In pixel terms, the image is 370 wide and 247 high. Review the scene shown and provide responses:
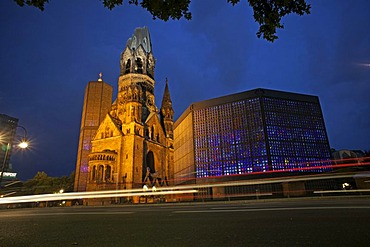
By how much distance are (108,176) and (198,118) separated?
880 inches

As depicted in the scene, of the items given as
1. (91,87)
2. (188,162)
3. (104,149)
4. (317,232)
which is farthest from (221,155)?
A: (317,232)

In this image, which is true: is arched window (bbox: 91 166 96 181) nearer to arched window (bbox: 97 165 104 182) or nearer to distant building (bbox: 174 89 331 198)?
arched window (bbox: 97 165 104 182)

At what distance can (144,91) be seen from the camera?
6053 cm

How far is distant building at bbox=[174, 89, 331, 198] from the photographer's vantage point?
41.6 meters

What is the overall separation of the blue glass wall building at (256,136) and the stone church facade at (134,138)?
30.1ft

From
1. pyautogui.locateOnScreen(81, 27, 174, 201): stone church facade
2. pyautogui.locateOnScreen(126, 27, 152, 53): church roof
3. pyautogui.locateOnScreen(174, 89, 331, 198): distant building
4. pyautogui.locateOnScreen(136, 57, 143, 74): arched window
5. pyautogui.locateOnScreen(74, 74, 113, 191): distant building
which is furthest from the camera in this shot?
pyautogui.locateOnScreen(126, 27, 152, 53): church roof

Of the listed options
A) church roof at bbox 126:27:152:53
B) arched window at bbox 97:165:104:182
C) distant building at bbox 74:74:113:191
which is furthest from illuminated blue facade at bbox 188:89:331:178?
church roof at bbox 126:27:152:53

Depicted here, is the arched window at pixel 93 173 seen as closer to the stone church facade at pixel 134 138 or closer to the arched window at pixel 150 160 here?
the stone church facade at pixel 134 138

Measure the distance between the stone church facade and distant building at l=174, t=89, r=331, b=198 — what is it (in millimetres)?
9138

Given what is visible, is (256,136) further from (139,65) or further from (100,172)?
(139,65)

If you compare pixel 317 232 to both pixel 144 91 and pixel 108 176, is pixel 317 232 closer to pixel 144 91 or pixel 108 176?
pixel 108 176

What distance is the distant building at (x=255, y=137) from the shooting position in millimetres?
41625

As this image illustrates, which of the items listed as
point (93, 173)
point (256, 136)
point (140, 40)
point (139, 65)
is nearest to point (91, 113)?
point (139, 65)

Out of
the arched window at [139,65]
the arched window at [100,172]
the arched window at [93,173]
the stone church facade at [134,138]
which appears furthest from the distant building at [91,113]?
the arched window at [93,173]
